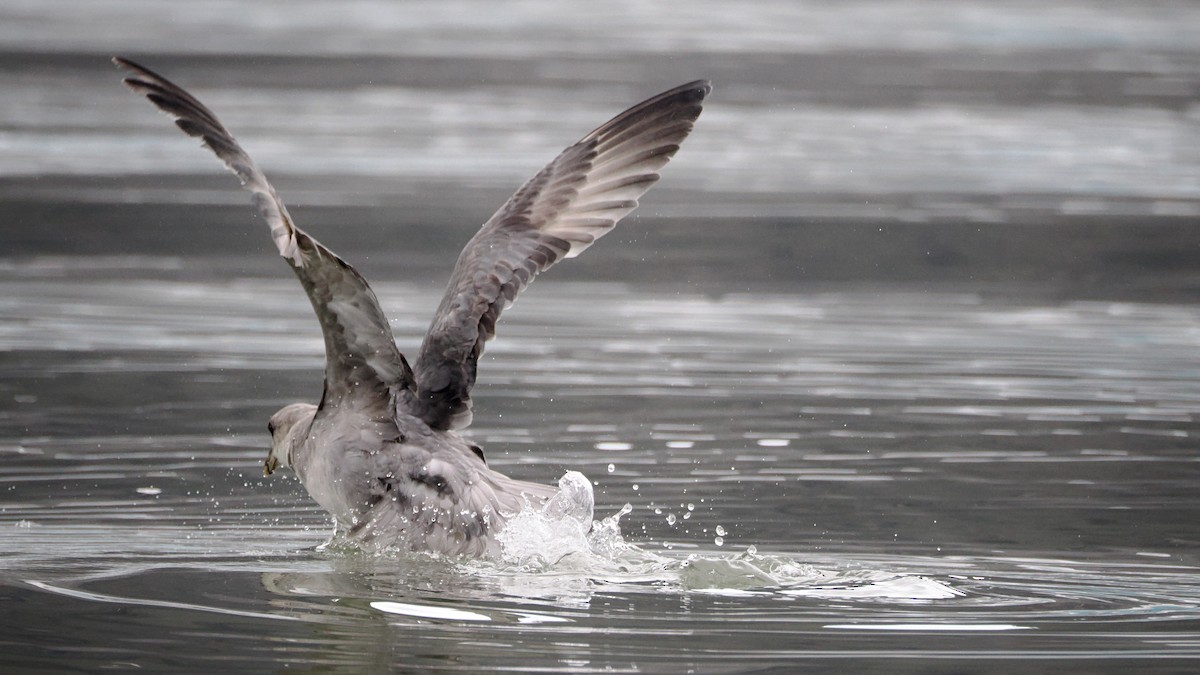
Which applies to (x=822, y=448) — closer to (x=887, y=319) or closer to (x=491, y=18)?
(x=887, y=319)

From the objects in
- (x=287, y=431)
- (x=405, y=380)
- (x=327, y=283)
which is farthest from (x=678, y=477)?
(x=327, y=283)

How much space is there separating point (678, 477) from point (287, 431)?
1.90 meters

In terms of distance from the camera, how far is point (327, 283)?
8.35m

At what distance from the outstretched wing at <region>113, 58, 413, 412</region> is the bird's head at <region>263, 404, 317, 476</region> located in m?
0.31

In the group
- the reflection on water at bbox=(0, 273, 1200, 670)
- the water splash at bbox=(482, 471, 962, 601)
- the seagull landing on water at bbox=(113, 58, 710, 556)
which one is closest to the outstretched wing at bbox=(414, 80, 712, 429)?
the seagull landing on water at bbox=(113, 58, 710, 556)

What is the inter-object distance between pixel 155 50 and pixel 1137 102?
12.9 meters

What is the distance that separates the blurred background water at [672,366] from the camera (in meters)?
7.71

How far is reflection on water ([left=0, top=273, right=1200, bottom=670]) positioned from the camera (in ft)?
25.0

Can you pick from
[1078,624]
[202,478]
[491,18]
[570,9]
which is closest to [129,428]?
[202,478]

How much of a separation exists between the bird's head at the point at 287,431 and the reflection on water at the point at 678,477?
0.71 feet

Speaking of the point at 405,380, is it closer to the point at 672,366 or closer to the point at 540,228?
the point at 540,228

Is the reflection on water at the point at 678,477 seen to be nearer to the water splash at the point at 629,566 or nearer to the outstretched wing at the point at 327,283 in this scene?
the water splash at the point at 629,566

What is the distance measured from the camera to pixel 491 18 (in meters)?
36.7

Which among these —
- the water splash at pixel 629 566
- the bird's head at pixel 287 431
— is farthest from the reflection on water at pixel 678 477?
the bird's head at pixel 287 431
